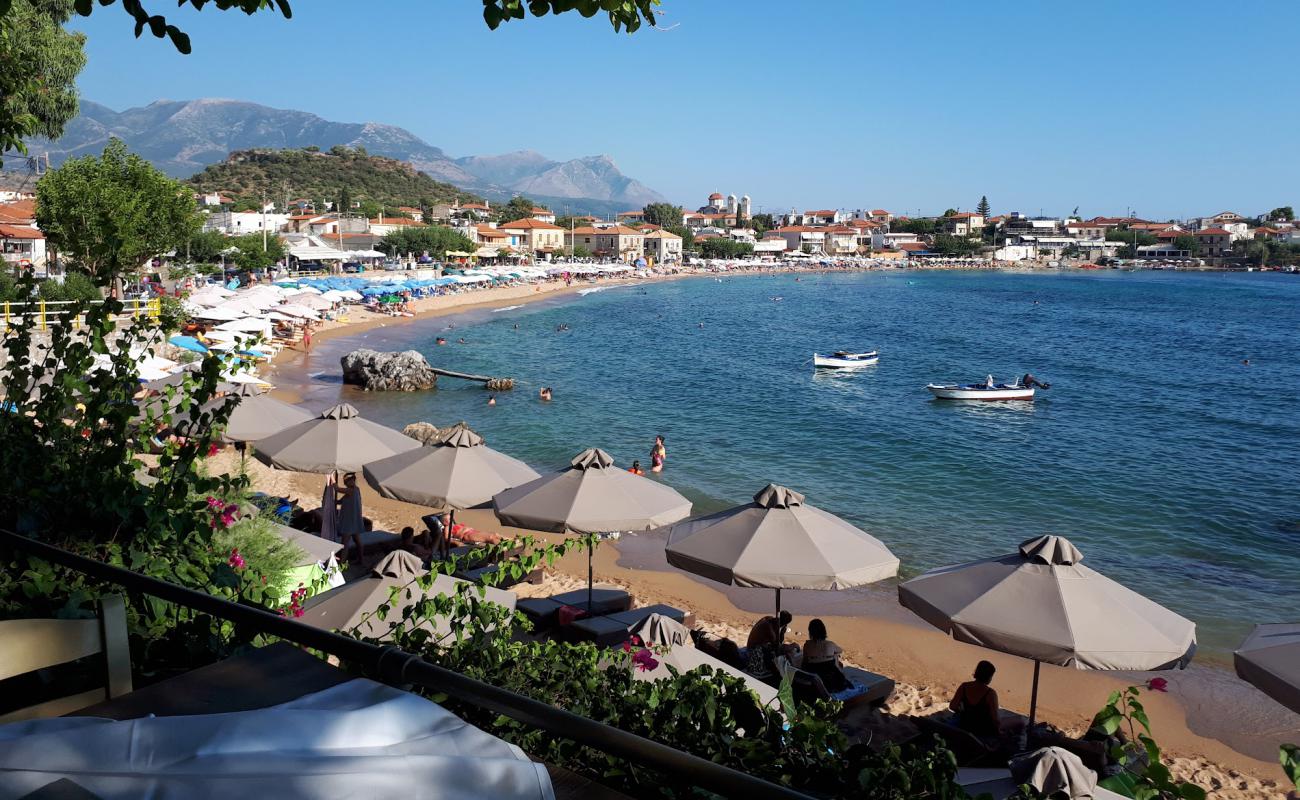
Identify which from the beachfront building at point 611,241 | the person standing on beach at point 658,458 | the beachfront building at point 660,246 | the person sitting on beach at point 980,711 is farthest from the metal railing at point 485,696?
the beachfront building at point 660,246

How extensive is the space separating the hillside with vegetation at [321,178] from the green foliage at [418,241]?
63.7 meters

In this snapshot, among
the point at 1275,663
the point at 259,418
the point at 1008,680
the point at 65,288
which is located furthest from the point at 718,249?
the point at 1275,663

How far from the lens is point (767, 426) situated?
89.4 ft

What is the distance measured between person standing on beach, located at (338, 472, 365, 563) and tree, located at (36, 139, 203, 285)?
756 inches

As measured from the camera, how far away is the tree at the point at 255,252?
2345 inches

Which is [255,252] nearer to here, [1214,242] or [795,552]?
[795,552]

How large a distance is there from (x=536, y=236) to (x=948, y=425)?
94.7m

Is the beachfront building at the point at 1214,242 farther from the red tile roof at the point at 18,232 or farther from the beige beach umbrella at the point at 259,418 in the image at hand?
the beige beach umbrella at the point at 259,418

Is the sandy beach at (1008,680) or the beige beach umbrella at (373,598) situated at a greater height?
the beige beach umbrella at (373,598)

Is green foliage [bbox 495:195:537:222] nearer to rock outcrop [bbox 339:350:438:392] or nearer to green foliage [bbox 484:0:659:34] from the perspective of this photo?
rock outcrop [bbox 339:350:438:392]

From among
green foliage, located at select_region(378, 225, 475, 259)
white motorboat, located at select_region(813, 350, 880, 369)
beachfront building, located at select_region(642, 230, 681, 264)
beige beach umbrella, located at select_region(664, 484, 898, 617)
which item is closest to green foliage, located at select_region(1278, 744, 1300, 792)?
beige beach umbrella, located at select_region(664, 484, 898, 617)

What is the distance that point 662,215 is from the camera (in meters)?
170

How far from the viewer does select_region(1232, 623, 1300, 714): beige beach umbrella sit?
5.89 metres

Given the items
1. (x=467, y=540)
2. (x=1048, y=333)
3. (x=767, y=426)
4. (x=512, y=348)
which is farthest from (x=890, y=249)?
(x=467, y=540)
